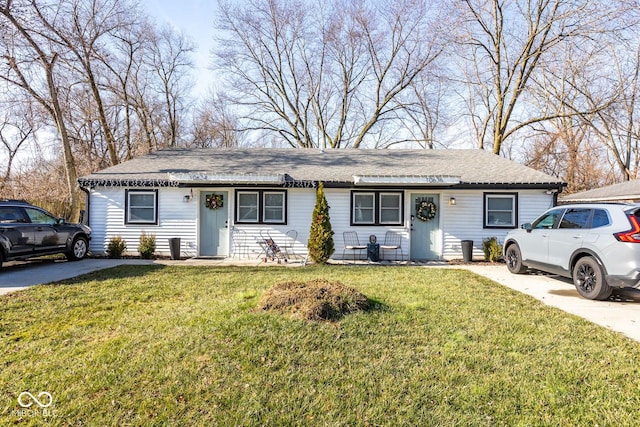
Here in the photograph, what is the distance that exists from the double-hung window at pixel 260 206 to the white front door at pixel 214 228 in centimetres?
44

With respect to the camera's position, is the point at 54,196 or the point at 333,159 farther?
the point at 54,196

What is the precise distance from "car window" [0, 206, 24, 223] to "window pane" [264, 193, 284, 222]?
598cm

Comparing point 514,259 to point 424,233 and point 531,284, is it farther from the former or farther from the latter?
point 424,233

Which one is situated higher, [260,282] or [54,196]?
[54,196]

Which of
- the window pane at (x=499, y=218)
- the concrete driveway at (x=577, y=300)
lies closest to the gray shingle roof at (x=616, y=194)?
the window pane at (x=499, y=218)

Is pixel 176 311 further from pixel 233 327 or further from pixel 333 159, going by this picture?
pixel 333 159

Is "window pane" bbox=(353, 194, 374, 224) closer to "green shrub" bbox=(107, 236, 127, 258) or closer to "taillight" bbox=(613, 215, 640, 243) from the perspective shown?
"taillight" bbox=(613, 215, 640, 243)

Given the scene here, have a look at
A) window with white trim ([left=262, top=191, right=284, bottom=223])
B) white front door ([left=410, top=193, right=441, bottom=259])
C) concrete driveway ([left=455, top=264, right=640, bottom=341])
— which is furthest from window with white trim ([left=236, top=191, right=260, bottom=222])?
concrete driveway ([left=455, top=264, right=640, bottom=341])

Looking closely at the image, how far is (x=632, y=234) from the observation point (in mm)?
5172

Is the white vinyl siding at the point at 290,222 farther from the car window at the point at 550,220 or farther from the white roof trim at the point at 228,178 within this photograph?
the car window at the point at 550,220

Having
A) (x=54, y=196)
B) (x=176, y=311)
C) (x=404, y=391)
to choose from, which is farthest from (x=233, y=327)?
(x=54, y=196)

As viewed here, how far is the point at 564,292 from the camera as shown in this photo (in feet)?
20.6

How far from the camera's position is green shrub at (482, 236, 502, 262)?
10008 mm

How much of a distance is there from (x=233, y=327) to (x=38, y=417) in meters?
1.77
